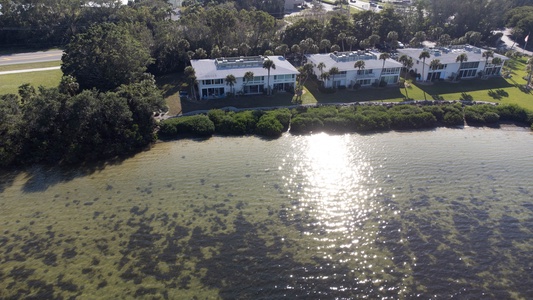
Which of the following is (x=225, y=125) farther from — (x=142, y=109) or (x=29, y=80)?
(x=29, y=80)

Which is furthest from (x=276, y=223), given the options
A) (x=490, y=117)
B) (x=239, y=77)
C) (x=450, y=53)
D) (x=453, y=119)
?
(x=450, y=53)

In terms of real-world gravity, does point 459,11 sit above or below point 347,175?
above

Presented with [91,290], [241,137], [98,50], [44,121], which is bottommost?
[91,290]

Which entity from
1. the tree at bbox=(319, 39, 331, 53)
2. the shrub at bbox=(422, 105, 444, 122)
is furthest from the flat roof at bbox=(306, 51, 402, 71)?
the shrub at bbox=(422, 105, 444, 122)

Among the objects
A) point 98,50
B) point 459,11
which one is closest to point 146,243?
point 98,50

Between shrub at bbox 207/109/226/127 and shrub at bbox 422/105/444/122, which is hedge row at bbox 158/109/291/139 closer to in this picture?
shrub at bbox 207/109/226/127

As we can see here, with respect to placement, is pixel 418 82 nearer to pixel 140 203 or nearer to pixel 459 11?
pixel 459 11

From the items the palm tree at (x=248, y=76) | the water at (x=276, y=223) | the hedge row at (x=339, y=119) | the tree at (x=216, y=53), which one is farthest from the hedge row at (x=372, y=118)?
the tree at (x=216, y=53)
